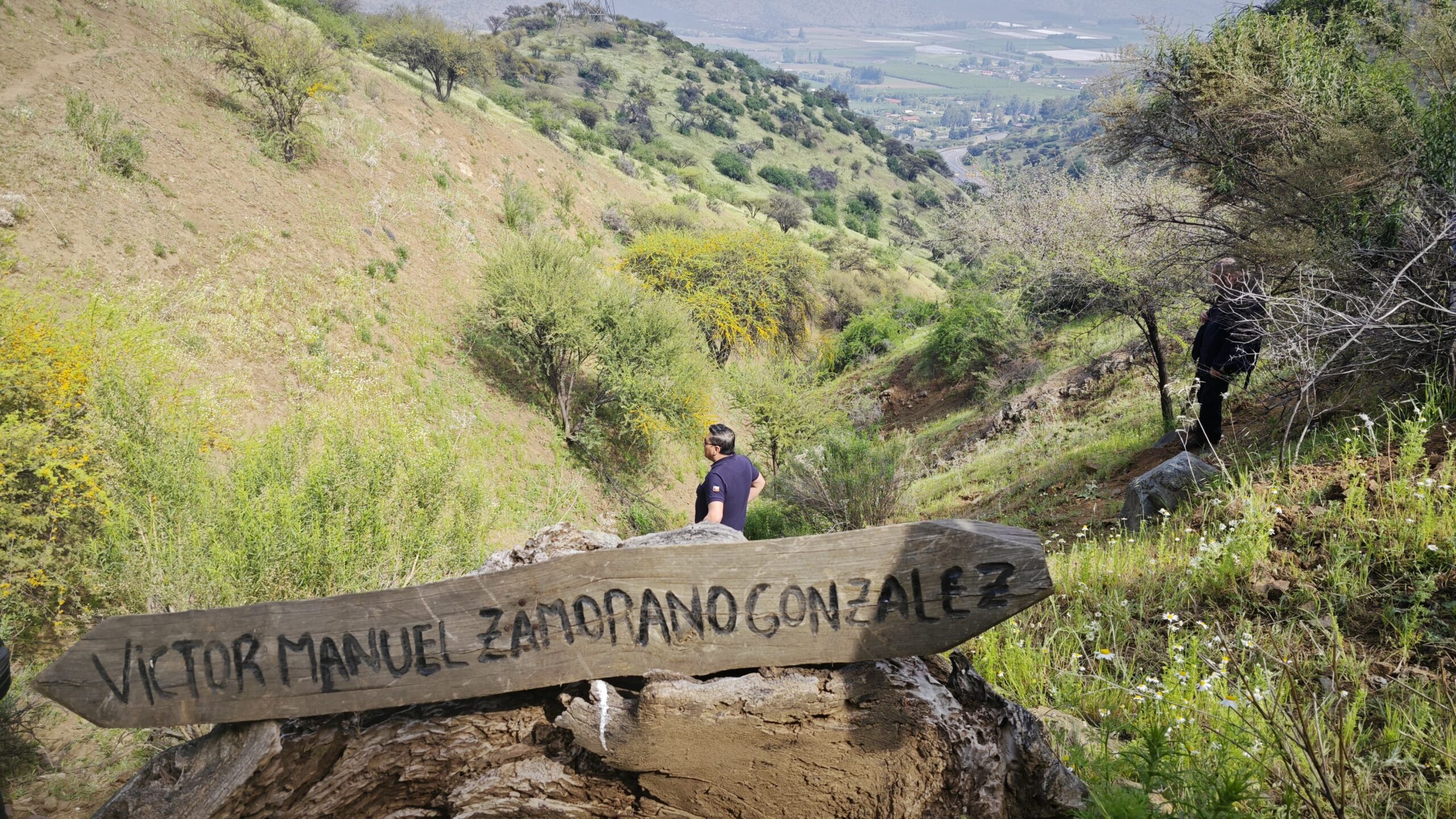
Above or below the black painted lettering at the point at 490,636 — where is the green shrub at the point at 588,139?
above

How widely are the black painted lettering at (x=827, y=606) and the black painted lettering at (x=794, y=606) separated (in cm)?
2

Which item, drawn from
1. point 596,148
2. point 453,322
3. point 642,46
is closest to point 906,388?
point 453,322

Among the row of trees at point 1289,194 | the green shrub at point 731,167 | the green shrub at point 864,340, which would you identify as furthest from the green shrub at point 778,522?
the green shrub at point 731,167

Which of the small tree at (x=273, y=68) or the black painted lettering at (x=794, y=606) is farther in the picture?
the small tree at (x=273, y=68)

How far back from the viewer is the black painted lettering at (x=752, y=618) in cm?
216

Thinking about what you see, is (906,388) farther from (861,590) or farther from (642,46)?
(642,46)

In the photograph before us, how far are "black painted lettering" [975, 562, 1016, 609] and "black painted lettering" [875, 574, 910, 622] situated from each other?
0.23 metres

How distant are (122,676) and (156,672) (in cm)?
13

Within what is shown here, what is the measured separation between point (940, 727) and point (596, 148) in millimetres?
39119

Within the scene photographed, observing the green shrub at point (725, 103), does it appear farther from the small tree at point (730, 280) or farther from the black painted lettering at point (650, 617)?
the black painted lettering at point (650, 617)

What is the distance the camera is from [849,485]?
30.1 ft

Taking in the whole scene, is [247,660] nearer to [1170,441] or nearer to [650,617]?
[650,617]

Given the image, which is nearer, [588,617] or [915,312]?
[588,617]

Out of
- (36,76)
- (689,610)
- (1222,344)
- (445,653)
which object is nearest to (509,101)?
(36,76)
